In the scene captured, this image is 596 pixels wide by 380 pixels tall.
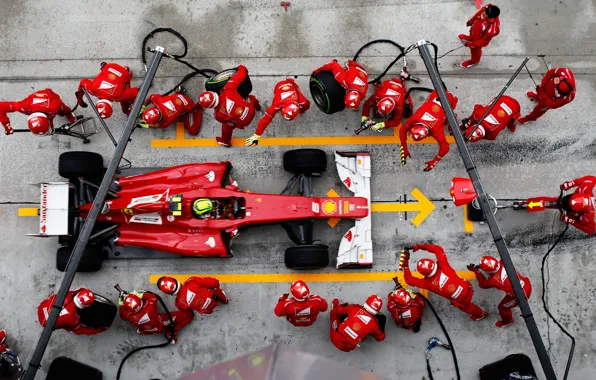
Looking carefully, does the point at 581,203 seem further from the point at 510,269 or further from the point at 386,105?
the point at 386,105

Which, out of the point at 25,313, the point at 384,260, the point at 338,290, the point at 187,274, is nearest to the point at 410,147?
the point at 384,260

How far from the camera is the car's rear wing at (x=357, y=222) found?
7613 millimetres

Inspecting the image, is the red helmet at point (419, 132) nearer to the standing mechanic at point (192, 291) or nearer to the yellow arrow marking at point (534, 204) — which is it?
the yellow arrow marking at point (534, 204)

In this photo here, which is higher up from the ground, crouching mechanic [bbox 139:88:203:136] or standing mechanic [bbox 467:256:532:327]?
crouching mechanic [bbox 139:88:203:136]

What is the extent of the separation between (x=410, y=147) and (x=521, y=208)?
6.08 ft

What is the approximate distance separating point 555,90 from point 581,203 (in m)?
1.54

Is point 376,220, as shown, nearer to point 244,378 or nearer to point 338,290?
point 338,290

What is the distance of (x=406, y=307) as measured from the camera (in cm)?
723

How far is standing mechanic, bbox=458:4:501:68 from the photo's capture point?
7133 millimetres

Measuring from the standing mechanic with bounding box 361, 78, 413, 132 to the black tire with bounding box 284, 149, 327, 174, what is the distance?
86 cm

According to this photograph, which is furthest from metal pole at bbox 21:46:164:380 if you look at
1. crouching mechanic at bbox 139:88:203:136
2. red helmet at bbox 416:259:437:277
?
red helmet at bbox 416:259:437:277

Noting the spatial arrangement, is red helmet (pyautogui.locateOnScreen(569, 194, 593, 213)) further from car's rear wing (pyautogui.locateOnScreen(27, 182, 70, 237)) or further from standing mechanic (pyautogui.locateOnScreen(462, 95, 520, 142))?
car's rear wing (pyautogui.locateOnScreen(27, 182, 70, 237))

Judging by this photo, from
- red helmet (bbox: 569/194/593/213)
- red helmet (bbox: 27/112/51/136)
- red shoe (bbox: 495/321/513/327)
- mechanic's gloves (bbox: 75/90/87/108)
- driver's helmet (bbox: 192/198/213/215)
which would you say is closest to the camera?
driver's helmet (bbox: 192/198/213/215)

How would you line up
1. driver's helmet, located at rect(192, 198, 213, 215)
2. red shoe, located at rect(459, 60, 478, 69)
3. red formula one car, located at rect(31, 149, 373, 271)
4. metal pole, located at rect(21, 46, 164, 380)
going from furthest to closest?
red shoe, located at rect(459, 60, 478, 69)
red formula one car, located at rect(31, 149, 373, 271)
driver's helmet, located at rect(192, 198, 213, 215)
metal pole, located at rect(21, 46, 164, 380)
